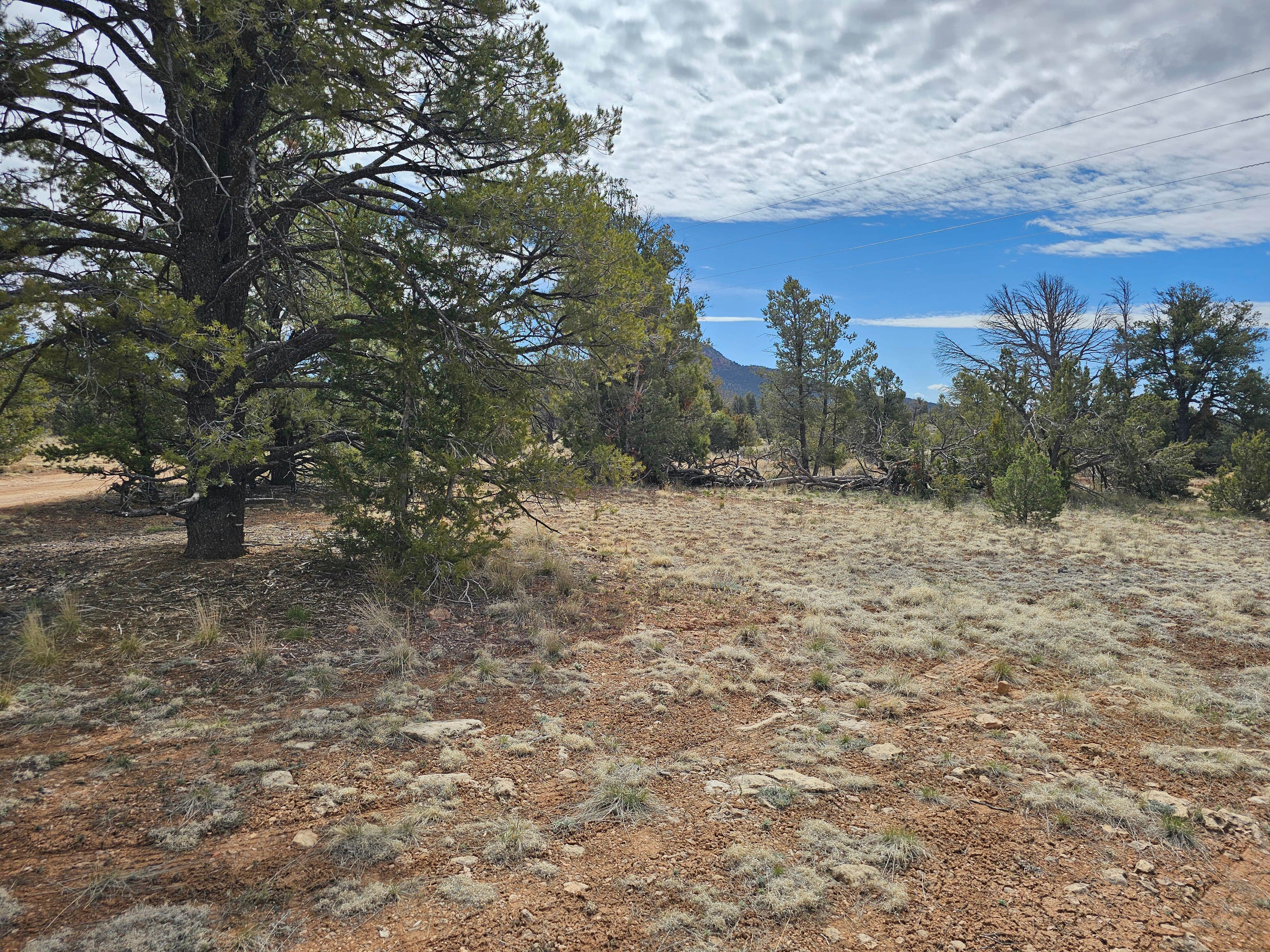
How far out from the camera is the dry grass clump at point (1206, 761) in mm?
4156

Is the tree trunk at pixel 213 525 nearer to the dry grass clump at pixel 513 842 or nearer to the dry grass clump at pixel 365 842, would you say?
the dry grass clump at pixel 365 842

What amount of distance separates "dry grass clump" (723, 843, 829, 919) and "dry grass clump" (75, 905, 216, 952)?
2248mm

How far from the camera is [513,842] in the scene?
3.30 m

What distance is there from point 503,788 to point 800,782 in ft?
5.90

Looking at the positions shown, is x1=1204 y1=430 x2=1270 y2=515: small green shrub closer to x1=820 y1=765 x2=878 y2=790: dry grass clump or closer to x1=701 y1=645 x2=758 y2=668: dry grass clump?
x1=701 y1=645 x2=758 y2=668: dry grass clump

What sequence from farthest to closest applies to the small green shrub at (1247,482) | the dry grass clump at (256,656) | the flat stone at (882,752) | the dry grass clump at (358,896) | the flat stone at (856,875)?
the small green shrub at (1247,482), the dry grass clump at (256,656), the flat stone at (882,752), the flat stone at (856,875), the dry grass clump at (358,896)

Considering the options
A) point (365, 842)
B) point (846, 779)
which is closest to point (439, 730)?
point (365, 842)

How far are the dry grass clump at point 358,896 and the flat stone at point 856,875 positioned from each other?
6.50ft

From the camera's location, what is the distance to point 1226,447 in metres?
26.6

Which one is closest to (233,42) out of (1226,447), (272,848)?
(272,848)

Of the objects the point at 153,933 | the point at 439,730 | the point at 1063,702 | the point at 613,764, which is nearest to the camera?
the point at 153,933

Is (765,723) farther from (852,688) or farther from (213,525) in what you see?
(213,525)

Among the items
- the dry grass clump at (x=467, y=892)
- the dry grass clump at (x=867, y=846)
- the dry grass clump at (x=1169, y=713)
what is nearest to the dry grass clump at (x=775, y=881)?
the dry grass clump at (x=867, y=846)

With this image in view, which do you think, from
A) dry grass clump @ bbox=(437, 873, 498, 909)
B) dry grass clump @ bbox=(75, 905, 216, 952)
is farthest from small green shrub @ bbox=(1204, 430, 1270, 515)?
dry grass clump @ bbox=(75, 905, 216, 952)
